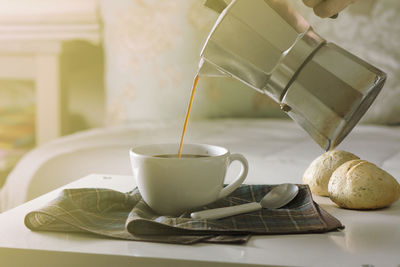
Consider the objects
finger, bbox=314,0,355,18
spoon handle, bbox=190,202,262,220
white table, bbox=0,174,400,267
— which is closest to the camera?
white table, bbox=0,174,400,267

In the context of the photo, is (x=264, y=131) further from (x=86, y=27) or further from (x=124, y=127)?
(x=86, y=27)

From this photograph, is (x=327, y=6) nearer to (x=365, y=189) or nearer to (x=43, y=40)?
(x=365, y=189)

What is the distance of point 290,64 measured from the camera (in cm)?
68

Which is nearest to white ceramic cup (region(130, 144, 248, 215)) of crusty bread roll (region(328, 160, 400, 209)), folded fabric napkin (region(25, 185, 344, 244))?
folded fabric napkin (region(25, 185, 344, 244))

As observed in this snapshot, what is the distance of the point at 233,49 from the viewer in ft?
2.20

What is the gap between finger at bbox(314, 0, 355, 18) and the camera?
2.45 ft

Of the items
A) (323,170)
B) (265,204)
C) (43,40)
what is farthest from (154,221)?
Answer: (43,40)

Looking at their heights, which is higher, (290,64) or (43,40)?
(290,64)

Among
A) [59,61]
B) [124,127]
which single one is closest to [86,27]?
[59,61]

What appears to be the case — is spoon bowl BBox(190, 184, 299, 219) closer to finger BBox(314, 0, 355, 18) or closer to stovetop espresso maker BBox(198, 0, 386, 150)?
stovetop espresso maker BBox(198, 0, 386, 150)

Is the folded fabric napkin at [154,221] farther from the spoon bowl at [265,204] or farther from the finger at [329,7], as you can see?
the finger at [329,7]

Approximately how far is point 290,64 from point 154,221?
0.86ft

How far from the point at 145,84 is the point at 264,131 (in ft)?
1.54

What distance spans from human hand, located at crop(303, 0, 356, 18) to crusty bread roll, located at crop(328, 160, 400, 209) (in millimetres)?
211
